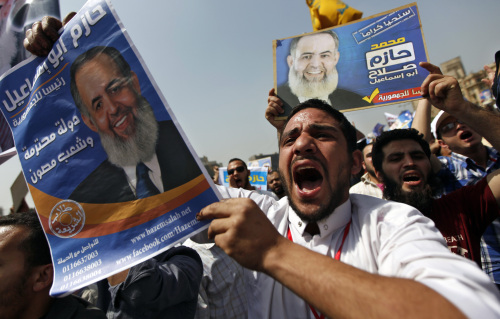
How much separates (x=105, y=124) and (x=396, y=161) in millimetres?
2591

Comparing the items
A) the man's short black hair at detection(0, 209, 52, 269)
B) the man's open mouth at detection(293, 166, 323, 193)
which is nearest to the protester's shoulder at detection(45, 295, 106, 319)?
the man's short black hair at detection(0, 209, 52, 269)

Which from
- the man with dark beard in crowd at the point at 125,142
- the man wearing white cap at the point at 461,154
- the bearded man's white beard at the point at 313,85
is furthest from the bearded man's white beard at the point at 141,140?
the man wearing white cap at the point at 461,154

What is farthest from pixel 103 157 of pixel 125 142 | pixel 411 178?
pixel 411 178

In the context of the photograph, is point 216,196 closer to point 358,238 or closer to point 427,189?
point 358,238

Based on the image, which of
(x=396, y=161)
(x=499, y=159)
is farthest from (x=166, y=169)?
(x=499, y=159)

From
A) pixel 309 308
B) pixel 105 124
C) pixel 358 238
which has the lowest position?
pixel 309 308

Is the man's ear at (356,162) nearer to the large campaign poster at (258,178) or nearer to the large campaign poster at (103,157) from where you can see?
the large campaign poster at (103,157)

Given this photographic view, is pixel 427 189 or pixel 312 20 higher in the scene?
pixel 312 20

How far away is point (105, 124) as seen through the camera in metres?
1.33

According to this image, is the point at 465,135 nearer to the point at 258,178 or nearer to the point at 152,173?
the point at 152,173

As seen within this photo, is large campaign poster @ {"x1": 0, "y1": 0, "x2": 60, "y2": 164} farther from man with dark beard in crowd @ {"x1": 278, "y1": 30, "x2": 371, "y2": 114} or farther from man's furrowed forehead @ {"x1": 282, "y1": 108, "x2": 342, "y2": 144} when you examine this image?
man with dark beard in crowd @ {"x1": 278, "y1": 30, "x2": 371, "y2": 114}

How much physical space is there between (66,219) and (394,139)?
2.87 m

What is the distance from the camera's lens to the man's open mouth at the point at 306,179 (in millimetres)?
1560

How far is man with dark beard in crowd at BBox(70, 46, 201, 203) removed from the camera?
4.18 ft
